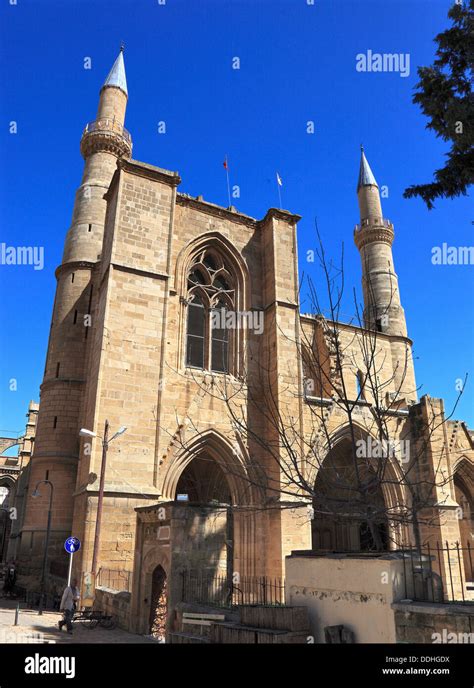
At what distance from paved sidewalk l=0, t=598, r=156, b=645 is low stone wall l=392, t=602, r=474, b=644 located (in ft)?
16.5

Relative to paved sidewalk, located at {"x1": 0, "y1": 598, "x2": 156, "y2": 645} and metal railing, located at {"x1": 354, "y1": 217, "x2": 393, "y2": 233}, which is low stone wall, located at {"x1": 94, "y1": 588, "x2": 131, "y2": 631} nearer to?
paved sidewalk, located at {"x1": 0, "y1": 598, "x2": 156, "y2": 645}

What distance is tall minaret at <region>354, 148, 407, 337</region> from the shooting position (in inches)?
953

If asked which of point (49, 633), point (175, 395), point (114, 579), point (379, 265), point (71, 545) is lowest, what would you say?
point (49, 633)

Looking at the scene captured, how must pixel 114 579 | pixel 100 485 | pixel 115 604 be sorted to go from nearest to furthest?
pixel 115 604, pixel 100 485, pixel 114 579

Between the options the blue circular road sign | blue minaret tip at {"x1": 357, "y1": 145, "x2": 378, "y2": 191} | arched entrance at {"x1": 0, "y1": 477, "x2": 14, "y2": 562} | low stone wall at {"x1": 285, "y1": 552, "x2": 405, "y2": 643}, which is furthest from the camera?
arched entrance at {"x1": 0, "y1": 477, "x2": 14, "y2": 562}

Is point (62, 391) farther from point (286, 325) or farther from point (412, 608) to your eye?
point (412, 608)

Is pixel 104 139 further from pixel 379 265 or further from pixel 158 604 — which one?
pixel 158 604

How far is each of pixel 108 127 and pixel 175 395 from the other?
43.8ft

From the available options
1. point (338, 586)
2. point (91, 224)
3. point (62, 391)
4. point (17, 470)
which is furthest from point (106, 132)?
point (17, 470)

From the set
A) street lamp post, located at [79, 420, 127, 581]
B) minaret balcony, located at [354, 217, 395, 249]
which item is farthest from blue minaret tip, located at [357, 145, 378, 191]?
street lamp post, located at [79, 420, 127, 581]

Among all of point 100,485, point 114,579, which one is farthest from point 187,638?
point 114,579

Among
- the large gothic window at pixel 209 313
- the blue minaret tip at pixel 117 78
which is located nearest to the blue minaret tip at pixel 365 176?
the blue minaret tip at pixel 117 78

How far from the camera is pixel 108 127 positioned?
21.2 meters

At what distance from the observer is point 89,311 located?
16.8 meters
